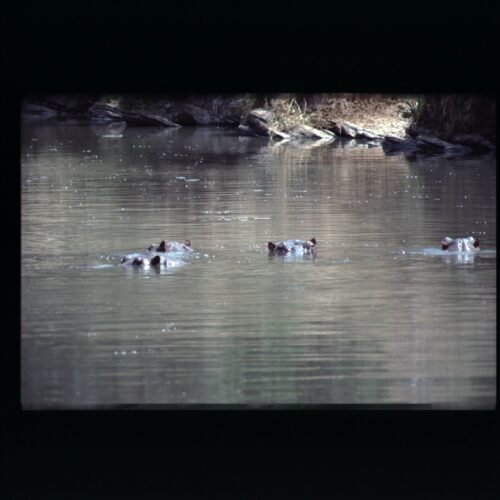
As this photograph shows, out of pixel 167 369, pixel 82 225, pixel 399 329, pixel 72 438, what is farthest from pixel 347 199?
pixel 72 438

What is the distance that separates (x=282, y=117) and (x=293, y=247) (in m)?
9.44

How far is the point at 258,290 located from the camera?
29.5 ft

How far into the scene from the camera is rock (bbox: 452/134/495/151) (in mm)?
15959

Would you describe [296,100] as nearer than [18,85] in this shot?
No

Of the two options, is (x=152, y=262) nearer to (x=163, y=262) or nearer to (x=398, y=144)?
(x=163, y=262)

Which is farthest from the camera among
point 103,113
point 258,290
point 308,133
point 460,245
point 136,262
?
point 103,113

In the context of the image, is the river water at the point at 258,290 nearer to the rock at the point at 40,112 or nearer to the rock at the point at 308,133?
the rock at the point at 308,133

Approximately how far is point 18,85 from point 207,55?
0.77 m

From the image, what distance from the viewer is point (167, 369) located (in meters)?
7.15

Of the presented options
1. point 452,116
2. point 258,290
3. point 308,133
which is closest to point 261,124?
point 308,133

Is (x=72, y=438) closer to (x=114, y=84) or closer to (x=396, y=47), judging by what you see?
(x=114, y=84)

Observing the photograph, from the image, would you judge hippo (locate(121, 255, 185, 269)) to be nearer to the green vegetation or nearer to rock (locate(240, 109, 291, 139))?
the green vegetation

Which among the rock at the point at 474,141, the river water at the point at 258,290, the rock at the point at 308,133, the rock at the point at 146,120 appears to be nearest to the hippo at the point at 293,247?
the river water at the point at 258,290

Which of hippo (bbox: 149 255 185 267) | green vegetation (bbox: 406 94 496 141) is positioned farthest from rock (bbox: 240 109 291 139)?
hippo (bbox: 149 255 185 267)
